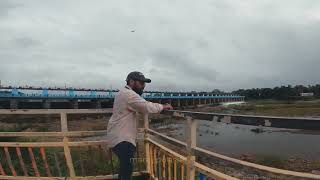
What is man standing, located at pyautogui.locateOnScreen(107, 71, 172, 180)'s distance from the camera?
450 centimetres

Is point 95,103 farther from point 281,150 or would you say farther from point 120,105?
point 120,105

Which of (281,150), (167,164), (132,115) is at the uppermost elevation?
(132,115)

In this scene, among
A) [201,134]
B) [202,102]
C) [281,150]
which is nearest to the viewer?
[281,150]

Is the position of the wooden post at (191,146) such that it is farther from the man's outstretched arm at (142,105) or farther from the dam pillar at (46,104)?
the dam pillar at (46,104)

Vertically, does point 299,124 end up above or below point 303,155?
above

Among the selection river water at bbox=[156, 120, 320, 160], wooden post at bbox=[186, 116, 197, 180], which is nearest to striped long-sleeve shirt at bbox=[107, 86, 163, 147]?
wooden post at bbox=[186, 116, 197, 180]

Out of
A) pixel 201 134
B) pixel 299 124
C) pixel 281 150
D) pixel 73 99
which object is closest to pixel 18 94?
pixel 73 99

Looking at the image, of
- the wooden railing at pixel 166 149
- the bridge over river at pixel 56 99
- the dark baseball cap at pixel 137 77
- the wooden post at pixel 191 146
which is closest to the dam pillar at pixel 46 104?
the bridge over river at pixel 56 99

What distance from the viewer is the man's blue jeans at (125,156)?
456 centimetres

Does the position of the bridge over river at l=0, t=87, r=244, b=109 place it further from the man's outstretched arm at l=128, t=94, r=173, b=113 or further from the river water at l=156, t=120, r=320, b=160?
the man's outstretched arm at l=128, t=94, r=173, b=113

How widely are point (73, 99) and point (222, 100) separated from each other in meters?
73.3

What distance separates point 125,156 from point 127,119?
1.40 feet

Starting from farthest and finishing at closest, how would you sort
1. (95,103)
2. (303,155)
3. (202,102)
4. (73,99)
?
(202,102)
(95,103)
(73,99)
(303,155)

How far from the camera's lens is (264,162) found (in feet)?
62.7
